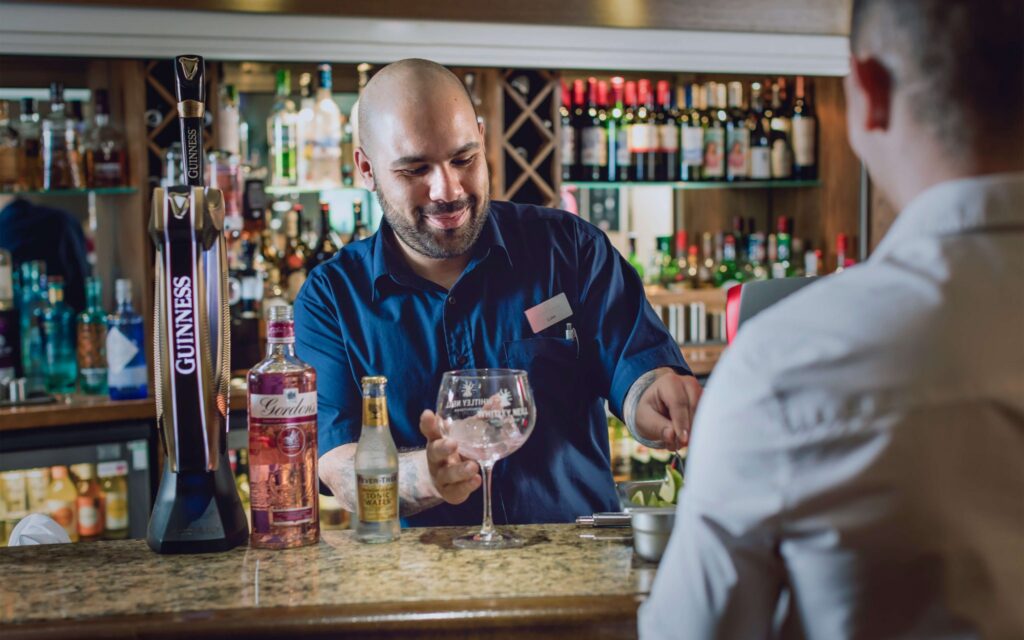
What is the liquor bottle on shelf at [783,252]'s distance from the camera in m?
4.21

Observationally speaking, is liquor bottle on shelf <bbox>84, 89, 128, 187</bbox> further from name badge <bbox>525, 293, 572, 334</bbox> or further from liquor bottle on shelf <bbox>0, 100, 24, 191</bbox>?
name badge <bbox>525, 293, 572, 334</bbox>

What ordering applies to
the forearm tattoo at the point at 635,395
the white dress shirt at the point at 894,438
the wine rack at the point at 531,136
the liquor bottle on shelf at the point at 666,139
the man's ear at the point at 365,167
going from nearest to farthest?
the white dress shirt at the point at 894,438, the forearm tattoo at the point at 635,395, the man's ear at the point at 365,167, the wine rack at the point at 531,136, the liquor bottle on shelf at the point at 666,139

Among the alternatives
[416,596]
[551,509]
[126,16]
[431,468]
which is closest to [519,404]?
[431,468]

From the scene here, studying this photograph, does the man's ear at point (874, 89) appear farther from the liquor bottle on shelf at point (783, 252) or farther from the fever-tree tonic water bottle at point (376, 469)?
the liquor bottle on shelf at point (783, 252)

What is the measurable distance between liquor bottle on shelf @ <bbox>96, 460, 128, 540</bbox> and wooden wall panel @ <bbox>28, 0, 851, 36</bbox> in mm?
1464

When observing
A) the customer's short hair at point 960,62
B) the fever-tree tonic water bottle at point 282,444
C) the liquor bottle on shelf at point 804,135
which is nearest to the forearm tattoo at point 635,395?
the fever-tree tonic water bottle at point 282,444

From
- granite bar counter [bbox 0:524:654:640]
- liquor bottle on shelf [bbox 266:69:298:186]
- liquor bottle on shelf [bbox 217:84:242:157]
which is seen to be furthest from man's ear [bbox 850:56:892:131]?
liquor bottle on shelf [bbox 266:69:298:186]

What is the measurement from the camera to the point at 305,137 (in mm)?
3623

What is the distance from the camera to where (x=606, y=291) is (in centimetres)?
201

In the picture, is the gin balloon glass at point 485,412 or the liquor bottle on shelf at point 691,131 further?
the liquor bottle on shelf at point 691,131

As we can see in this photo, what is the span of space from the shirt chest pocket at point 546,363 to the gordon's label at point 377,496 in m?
0.53

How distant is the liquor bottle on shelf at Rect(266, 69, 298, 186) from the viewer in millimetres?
3619

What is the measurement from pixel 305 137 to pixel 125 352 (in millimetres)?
960

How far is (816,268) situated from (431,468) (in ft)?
10.2
